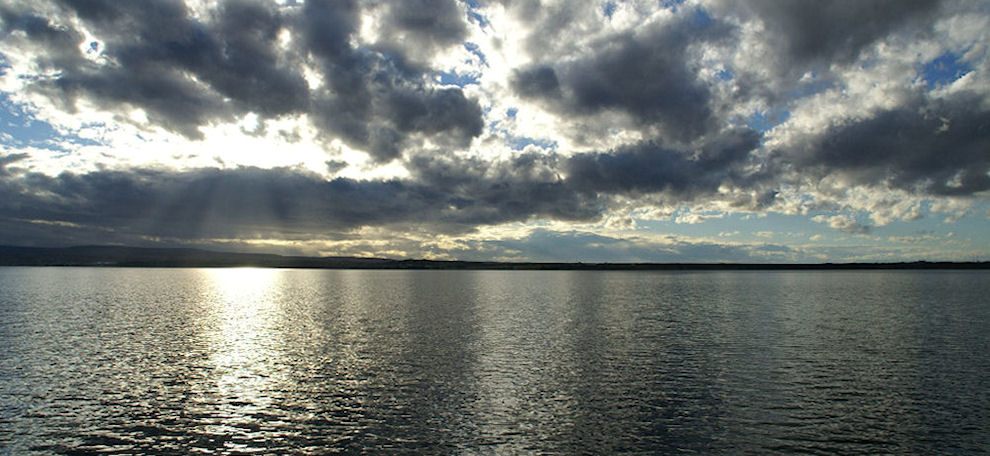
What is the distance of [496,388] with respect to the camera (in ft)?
115

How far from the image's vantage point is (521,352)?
1891 inches

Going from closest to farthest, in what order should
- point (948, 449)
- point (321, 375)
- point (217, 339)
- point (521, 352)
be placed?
1. point (948, 449)
2. point (321, 375)
3. point (521, 352)
4. point (217, 339)

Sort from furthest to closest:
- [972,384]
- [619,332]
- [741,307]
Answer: [741,307] → [619,332] → [972,384]

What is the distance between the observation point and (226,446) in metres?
24.4

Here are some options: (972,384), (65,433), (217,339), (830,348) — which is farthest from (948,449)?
(217,339)

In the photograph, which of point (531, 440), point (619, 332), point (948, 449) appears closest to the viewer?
point (948, 449)

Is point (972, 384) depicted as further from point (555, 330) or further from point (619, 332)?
point (555, 330)

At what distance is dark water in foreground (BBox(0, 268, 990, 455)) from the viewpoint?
82.4 feet

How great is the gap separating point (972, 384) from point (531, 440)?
31.8 metres

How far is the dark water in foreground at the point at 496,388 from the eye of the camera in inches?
989

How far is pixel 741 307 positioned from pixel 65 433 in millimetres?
91658

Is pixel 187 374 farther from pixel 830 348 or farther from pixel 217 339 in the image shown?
pixel 830 348

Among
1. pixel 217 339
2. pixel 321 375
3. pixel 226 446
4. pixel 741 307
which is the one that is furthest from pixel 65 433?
pixel 741 307

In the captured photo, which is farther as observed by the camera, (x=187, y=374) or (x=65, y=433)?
(x=187, y=374)
